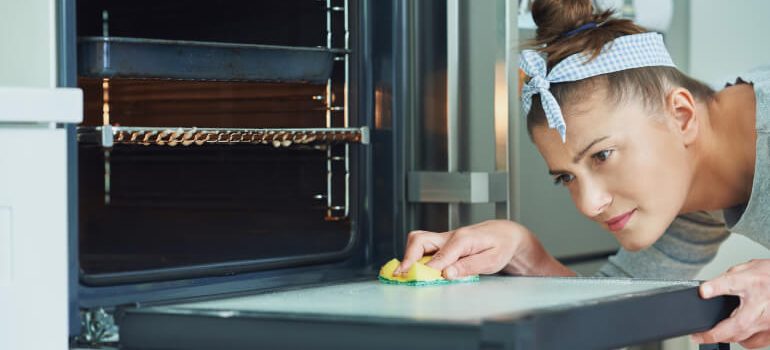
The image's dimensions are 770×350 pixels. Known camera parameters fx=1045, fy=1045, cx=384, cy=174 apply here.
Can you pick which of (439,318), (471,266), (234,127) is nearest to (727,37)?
(471,266)

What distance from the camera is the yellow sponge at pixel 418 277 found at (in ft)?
4.20

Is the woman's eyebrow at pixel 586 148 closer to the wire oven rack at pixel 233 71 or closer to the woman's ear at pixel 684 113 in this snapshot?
the woman's ear at pixel 684 113

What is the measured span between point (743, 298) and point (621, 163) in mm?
413

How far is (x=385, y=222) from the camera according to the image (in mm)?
1564

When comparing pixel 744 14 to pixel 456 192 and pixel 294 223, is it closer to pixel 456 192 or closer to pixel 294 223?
pixel 456 192

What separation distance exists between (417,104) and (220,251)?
Result: 0.38m

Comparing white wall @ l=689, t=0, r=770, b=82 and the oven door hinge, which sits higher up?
white wall @ l=689, t=0, r=770, b=82

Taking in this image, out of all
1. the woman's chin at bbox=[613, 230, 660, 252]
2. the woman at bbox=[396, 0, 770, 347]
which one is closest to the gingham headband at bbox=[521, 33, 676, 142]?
the woman at bbox=[396, 0, 770, 347]

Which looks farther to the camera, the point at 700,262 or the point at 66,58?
the point at 700,262

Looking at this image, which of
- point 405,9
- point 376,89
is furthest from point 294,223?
point 405,9

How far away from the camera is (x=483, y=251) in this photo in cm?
151

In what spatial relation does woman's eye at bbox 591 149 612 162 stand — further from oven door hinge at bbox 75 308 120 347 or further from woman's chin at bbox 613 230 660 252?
oven door hinge at bbox 75 308 120 347

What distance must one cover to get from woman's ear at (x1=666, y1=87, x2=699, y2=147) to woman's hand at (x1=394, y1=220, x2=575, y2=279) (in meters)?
0.29

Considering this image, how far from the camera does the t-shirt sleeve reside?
1882 millimetres
